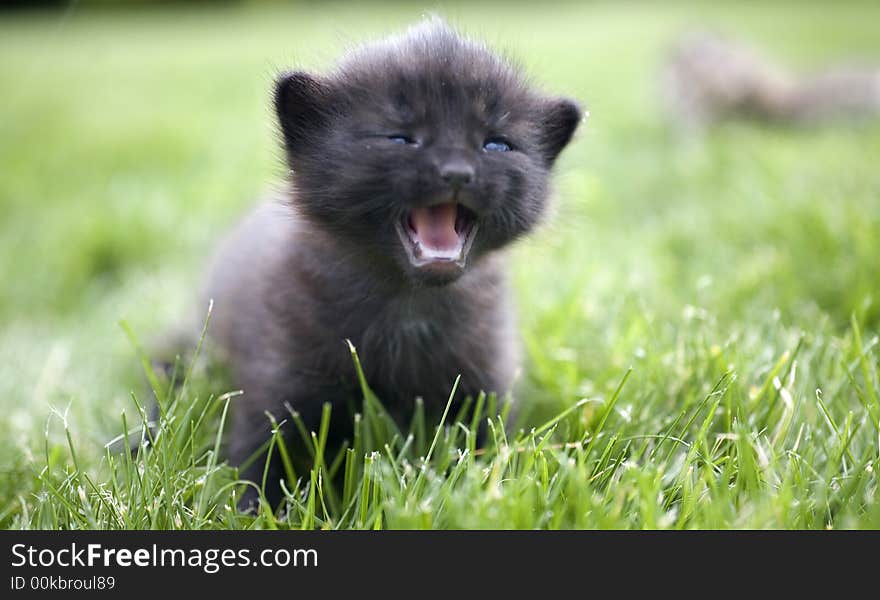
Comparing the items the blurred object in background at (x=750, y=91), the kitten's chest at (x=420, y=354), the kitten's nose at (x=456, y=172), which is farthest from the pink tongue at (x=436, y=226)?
the blurred object in background at (x=750, y=91)

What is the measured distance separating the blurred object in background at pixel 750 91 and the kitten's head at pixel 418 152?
17.8ft

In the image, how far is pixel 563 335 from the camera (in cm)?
339

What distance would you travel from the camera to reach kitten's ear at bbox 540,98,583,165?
257 centimetres

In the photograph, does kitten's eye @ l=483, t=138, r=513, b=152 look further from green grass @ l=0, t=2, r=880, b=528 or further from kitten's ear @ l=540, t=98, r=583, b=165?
green grass @ l=0, t=2, r=880, b=528

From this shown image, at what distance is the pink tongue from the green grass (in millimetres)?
505

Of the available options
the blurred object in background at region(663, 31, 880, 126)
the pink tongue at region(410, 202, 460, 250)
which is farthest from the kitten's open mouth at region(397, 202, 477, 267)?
the blurred object in background at region(663, 31, 880, 126)

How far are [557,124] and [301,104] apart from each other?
0.81 meters

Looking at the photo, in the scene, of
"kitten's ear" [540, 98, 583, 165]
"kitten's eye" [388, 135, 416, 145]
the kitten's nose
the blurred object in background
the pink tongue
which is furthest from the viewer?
the blurred object in background

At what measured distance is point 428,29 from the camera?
2.52m

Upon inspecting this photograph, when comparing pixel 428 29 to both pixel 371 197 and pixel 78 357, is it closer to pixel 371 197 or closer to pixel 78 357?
pixel 371 197

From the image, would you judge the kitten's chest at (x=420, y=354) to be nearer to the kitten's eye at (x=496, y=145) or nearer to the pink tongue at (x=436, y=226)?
the pink tongue at (x=436, y=226)

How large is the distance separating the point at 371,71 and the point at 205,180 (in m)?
→ 4.55

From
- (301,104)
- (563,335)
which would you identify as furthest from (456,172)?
(563,335)

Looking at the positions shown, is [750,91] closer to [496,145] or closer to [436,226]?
[496,145]
